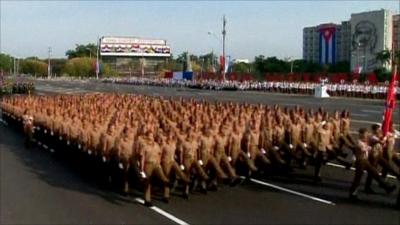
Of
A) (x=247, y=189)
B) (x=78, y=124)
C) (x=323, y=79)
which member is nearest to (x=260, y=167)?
(x=247, y=189)

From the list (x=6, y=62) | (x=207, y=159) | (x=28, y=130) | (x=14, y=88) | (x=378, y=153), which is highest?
(x=6, y=62)

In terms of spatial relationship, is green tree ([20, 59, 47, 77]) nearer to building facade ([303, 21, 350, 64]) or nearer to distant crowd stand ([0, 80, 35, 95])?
building facade ([303, 21, 350, 64])

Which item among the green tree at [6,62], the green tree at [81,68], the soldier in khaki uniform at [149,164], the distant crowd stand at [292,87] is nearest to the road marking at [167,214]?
the soldier in khaki uniform at [149,164]

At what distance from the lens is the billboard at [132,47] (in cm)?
14865

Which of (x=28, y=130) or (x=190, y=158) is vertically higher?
(x=190, y=158)

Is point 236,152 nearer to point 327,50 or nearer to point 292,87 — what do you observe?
point 292,87

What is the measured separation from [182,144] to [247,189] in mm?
1773

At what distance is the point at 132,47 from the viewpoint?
5960 inches

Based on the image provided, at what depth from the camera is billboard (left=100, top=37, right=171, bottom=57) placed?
14865 cm

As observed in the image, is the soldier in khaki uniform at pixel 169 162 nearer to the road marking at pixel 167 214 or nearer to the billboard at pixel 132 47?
the road marking at pixel 167 214

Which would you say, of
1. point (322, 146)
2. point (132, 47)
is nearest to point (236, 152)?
point (322, 146)

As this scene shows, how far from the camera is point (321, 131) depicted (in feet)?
46.5

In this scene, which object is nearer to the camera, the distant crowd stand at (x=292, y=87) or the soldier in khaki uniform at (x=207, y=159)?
the soldier in khaki uniform at (x=207, y=159)

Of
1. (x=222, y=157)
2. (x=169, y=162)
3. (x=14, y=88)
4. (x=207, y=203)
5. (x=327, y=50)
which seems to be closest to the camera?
(x=207, y=203)
